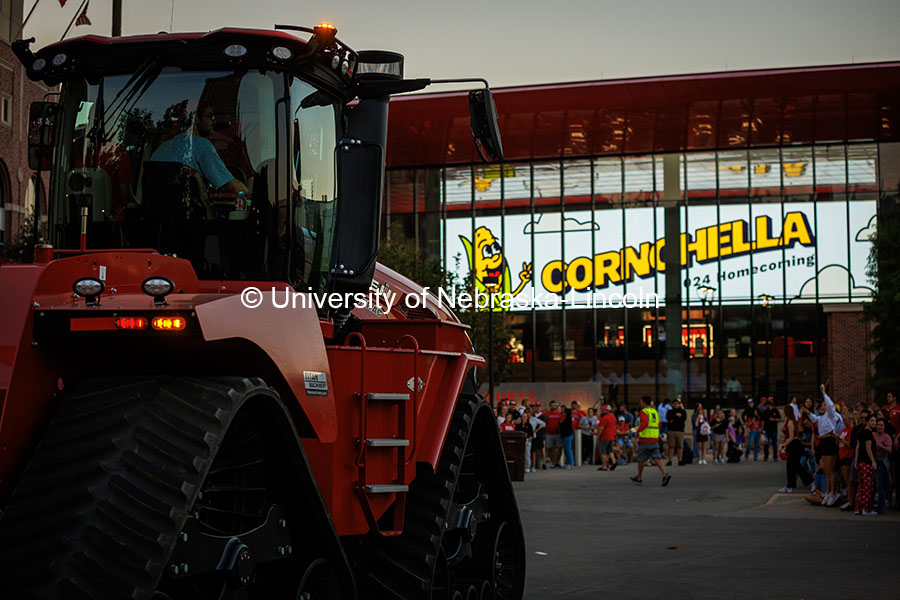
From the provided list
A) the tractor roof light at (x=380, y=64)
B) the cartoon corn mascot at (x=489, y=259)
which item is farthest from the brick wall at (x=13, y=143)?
the tractor roof light at (x=380, y=64)

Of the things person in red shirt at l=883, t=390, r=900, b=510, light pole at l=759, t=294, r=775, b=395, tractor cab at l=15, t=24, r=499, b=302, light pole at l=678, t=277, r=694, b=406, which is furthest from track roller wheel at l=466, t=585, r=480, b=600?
light pole at l=759, t=294, r=775, b=395

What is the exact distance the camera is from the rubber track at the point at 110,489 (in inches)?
146

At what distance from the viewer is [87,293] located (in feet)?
14.4

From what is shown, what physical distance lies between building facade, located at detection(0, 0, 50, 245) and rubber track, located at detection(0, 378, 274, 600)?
3611 cm

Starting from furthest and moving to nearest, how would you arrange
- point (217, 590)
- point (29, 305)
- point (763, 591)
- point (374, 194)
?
point (763, 591)
point (374, 194)
point (217, 590)
point (29, 305)

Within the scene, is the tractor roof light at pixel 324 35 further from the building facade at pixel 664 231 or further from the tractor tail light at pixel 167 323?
the building facade at pixel 664 231

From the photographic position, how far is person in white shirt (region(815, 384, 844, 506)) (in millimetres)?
19797

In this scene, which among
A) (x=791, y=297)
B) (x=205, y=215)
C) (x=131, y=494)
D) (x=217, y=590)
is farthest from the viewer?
(x=791, y=297)

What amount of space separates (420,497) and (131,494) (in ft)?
10.2

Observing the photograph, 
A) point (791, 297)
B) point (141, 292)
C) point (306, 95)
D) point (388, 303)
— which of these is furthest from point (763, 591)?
point (791, 297)

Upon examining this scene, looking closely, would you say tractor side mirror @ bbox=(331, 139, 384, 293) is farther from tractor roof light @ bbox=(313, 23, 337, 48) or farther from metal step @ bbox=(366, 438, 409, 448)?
metal step @ bbox=(366, 438, 409, 448)

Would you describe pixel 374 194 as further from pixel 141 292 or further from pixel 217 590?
pixel 217 590

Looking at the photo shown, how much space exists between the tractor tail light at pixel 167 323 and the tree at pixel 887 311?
108 ft

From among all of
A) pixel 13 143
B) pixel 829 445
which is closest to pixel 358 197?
pixel 829 445
